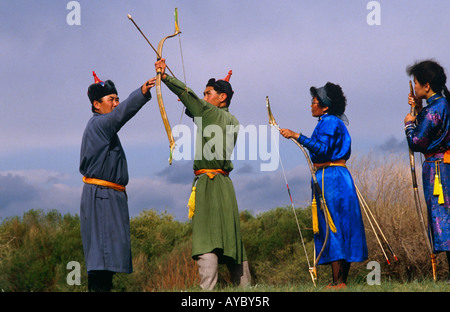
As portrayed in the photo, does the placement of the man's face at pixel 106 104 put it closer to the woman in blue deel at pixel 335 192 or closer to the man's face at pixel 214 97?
the man's face at pixel 214 97

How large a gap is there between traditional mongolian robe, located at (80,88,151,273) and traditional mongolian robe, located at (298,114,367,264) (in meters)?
1.85

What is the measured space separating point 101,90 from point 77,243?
254 inches

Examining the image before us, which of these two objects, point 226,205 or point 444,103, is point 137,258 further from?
point 444,103

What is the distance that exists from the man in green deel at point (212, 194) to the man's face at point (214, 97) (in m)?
0.15

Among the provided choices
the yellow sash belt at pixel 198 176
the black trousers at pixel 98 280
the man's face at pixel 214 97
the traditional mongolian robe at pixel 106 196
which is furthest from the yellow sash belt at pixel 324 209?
the black trousers at pixel 98 280

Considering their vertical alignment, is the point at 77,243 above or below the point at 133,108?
below

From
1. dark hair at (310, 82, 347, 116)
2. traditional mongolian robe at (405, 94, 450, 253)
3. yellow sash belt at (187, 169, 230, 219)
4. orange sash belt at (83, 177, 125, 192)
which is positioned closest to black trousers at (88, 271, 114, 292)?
orange sash belt at (83, 177, 125, 192)

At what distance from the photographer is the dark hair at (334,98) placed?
21.2 ft

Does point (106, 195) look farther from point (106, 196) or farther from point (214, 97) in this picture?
point (214, 97)

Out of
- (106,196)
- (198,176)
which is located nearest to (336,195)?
(198,176)

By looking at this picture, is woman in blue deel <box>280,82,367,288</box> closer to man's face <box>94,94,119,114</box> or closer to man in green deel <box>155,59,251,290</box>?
man in green deel <box>155,59,251,290</box>
